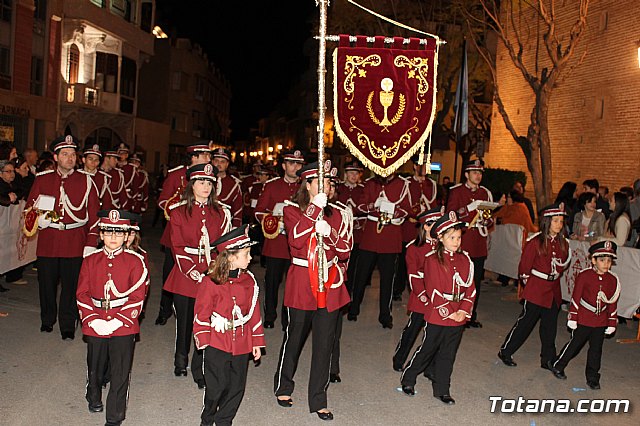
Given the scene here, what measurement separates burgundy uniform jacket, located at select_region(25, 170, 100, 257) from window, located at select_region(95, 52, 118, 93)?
83.5 feet

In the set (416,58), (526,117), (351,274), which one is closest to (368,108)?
(416,58)

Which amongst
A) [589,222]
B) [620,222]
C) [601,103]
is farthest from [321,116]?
[601,103]

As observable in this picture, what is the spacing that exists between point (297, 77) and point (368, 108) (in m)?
84.1

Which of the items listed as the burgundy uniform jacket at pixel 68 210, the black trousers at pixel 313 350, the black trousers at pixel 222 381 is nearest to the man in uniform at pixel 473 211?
the black trousers at pixel 313 350

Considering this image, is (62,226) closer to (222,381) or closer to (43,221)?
(43,221)

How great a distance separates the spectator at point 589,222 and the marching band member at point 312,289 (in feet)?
20.0

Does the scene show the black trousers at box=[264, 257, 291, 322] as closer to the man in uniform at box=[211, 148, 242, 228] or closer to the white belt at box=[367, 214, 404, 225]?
the white belt at box=[367, 214, 404, 225]

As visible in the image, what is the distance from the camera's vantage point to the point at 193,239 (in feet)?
21.7

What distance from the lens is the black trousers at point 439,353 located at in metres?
6.59

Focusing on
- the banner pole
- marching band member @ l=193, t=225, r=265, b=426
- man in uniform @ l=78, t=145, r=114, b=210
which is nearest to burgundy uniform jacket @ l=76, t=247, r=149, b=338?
marching band member @ l=193, t=225, r=265, b=426

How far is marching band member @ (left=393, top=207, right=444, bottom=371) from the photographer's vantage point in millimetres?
7246

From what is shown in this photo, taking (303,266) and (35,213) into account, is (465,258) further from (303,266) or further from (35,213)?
(35,213)

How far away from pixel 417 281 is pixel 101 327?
322 cm

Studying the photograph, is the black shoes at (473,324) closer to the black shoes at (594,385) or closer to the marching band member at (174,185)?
the black shoes at (594,385)
